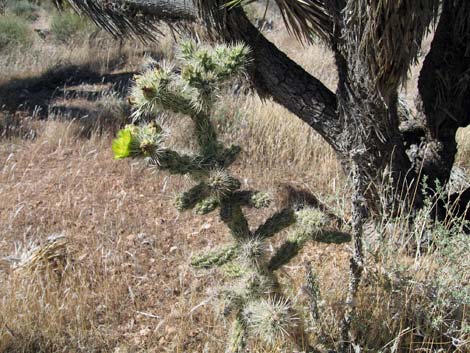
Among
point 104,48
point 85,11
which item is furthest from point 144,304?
point 104,48

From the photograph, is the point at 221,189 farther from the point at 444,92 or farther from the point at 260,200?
the point at 444,92

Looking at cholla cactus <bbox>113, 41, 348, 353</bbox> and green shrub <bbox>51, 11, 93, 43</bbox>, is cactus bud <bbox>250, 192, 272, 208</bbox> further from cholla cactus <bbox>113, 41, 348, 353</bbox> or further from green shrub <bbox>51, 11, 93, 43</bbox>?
green shrub <bbox>51, 11, 93, 43</bbox>

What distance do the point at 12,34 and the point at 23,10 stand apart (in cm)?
497

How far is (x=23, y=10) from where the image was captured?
48.6 feet

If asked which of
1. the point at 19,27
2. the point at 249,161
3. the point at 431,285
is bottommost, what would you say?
the point at 19,27

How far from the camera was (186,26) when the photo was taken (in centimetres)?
361

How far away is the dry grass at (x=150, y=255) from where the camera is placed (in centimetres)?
252

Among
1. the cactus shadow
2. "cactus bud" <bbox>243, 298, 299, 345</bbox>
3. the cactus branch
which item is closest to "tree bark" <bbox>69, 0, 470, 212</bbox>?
the cactus branch

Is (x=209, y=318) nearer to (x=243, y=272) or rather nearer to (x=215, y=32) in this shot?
(x=243, y=272)

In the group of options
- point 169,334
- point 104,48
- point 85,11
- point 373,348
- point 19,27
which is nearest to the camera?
point 373,348

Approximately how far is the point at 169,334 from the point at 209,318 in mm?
233

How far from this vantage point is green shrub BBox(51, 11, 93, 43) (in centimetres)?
1047

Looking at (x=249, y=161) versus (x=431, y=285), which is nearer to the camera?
(x=431, y=285)

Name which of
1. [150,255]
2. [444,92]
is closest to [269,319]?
[150,255]
